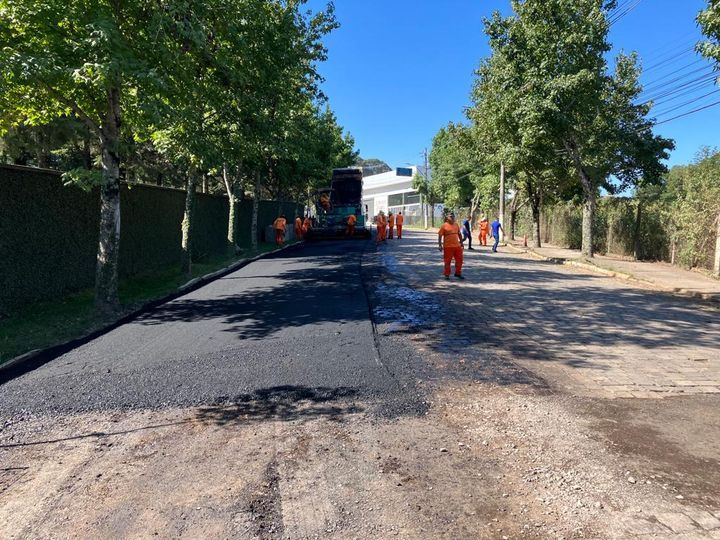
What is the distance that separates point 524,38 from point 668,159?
24.2 feet

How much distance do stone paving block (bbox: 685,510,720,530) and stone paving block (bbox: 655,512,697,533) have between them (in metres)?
0.04

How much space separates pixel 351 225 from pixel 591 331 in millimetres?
21954

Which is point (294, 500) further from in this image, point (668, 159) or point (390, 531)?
point (668, 159)

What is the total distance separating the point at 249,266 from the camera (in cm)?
1625

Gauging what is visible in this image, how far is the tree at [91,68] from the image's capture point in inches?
260

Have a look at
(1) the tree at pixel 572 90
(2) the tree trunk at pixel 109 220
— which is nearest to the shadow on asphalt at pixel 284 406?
(2) the tree trunk at pixel 109 220

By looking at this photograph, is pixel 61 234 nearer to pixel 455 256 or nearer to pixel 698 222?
pixel 455 256

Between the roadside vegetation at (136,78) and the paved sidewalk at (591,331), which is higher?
the roadside vegetation at (136,78)

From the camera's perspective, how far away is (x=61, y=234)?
9367mm

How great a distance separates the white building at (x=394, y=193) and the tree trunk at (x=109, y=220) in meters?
73.9

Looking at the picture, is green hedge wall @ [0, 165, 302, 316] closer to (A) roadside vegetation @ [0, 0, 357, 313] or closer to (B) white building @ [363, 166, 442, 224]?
(A) roadside vegetation @ [0, 0, 357, 313]

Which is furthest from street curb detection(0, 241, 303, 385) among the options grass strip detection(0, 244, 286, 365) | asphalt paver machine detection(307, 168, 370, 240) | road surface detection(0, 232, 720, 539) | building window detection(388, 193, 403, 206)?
building window detection(388, 193, 403, 206)

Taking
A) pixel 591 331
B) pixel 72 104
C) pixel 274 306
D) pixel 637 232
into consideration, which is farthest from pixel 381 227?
pixel 591 331

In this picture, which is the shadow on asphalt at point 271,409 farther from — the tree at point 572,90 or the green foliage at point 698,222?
the tree at point 572,90
